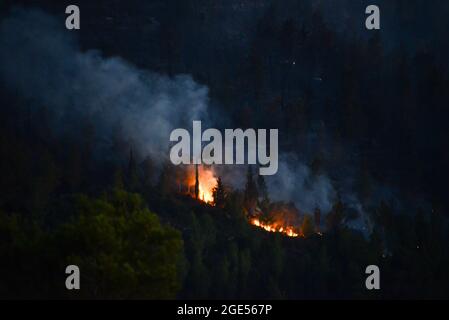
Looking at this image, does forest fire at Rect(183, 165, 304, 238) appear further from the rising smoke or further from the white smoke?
the white smoke

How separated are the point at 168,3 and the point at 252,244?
55154 millimetres

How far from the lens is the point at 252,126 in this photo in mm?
85438

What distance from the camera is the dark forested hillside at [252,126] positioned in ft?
174

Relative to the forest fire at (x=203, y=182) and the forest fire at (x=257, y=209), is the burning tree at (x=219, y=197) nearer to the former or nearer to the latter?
the forest fire at (x=257, y=209)

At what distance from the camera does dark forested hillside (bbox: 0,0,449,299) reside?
53.2 m

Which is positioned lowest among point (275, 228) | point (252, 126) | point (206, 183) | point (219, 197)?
point (275, 228)

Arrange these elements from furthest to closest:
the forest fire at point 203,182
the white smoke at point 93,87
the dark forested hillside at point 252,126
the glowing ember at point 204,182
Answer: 1. the white smoke at point 93,87
2. the glowing ember at point 204,182
3. the forest fire at point 203,182
4. the dark forested hillside at point 252,126

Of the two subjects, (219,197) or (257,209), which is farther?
(257,209)

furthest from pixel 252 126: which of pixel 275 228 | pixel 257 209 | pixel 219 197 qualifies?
pixel 275 228

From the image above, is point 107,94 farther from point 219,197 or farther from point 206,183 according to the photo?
point 219,197

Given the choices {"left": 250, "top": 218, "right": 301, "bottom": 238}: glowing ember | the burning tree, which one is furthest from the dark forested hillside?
{"left": 250, "top": 218, "right": 301, "bottom": 238}: glowing ember

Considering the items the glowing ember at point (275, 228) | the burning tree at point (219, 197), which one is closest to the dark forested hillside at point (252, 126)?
the burning tree at point (219, 197)

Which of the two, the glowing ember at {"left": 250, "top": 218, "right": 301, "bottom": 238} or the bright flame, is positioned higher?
the bright flame

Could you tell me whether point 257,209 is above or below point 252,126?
below
